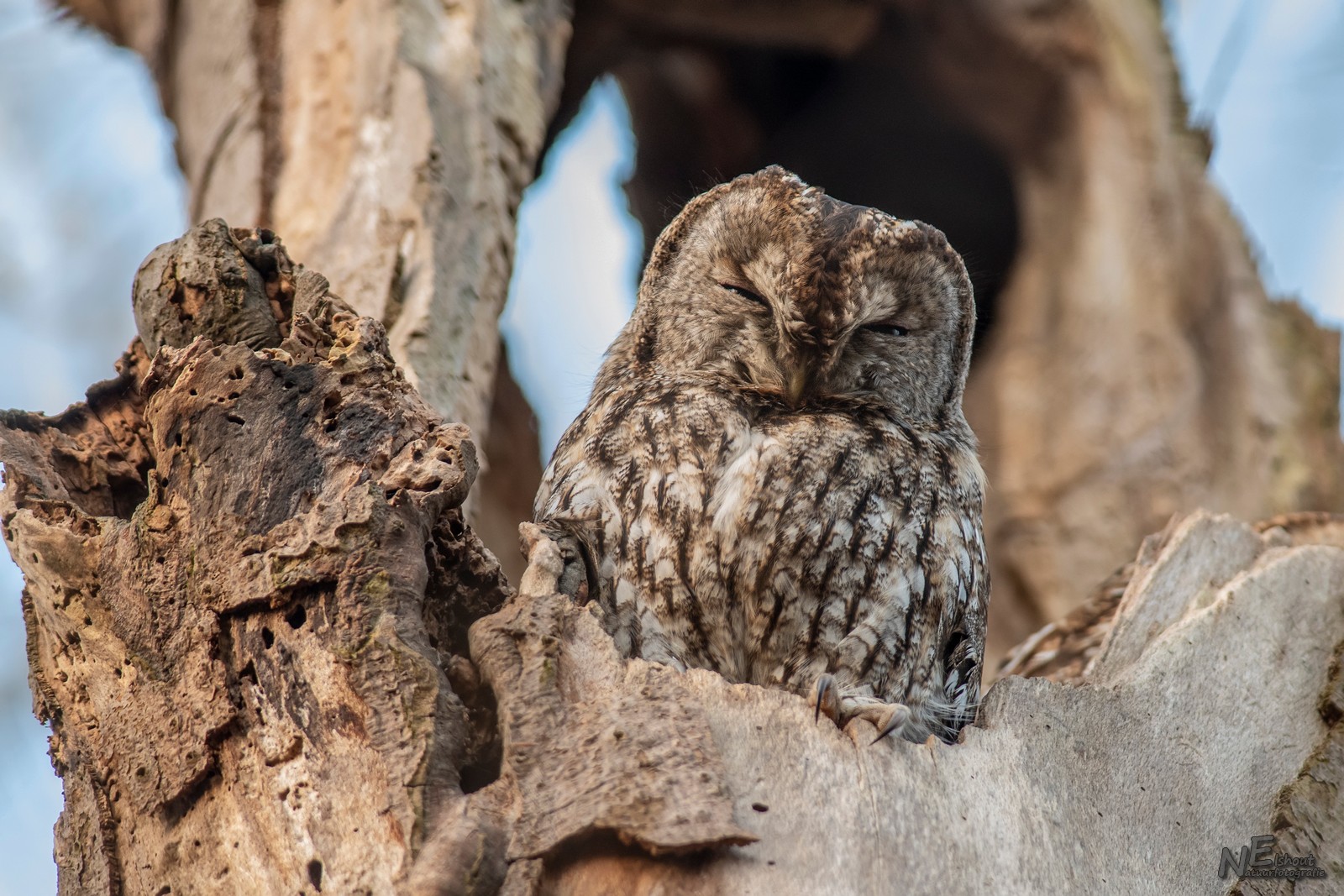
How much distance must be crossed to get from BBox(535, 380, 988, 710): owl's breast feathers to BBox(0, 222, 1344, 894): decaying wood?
23 cm

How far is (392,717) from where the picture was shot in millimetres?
1544

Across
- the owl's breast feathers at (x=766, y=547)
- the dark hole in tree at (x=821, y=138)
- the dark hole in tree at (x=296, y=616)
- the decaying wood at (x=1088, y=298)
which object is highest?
the dark hole in tree at (x=821, y=138)

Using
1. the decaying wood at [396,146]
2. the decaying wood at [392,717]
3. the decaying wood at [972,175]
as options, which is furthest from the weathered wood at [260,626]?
the decaying wood at [972,175]

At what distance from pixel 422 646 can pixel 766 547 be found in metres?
0.74

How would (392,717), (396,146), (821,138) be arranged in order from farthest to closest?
(821,138) → (396,146) → (392,717)

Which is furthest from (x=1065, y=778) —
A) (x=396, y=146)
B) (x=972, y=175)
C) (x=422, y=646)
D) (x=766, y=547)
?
(x=972, y=175)

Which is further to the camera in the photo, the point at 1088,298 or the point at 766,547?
the point at 1088,298

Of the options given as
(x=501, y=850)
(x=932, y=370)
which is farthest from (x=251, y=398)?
(x=932, y=370)

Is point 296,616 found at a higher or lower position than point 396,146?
lower

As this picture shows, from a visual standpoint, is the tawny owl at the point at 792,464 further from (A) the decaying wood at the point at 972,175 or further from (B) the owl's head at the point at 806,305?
(A) the decaying wood at the point at 972,175

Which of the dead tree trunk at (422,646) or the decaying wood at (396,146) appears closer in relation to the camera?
the dead tree trunk at (422,646)

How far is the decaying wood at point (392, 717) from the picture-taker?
1.49m

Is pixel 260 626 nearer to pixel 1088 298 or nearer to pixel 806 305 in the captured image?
pixel 806 305

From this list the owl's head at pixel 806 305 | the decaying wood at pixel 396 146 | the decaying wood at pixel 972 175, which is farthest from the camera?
the decaying wood at pixel 972 175
